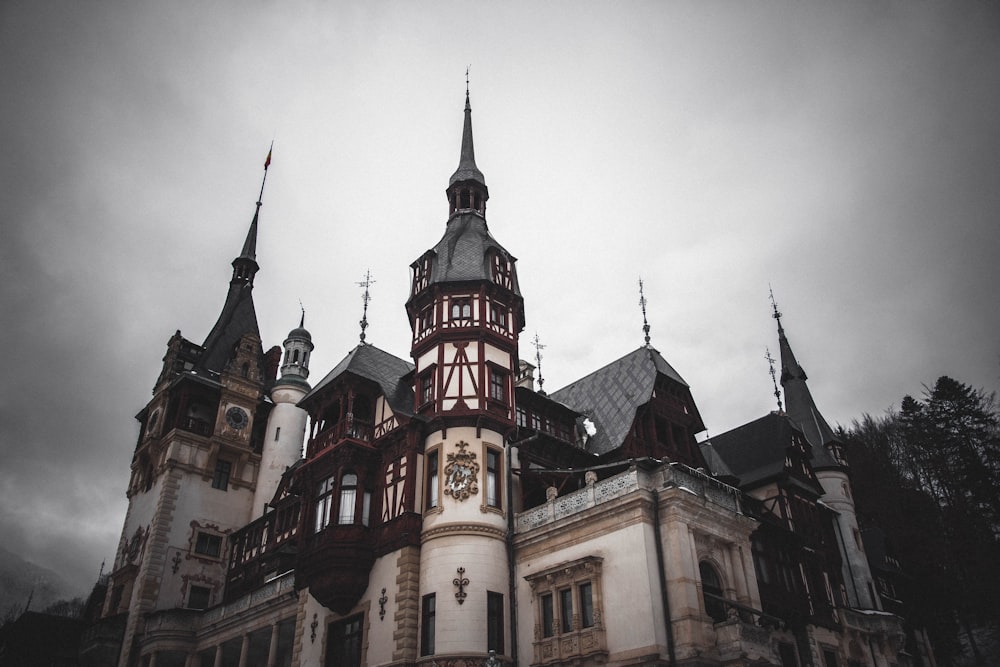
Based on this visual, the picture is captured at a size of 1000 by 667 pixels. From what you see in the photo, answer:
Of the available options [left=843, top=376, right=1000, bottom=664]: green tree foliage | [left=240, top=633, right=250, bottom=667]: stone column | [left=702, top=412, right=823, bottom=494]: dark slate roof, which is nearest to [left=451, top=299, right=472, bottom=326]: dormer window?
[left=702, top=412, right=823, bottom=494]: dark slate roof

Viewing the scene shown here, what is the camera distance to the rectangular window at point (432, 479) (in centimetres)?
2870

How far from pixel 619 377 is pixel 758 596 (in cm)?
1238

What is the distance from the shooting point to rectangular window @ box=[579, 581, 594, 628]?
2402 centimetres

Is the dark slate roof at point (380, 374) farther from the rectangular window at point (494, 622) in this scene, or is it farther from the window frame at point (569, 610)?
the window frame at point (569, 610)

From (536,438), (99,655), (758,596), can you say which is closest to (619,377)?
(536,438)

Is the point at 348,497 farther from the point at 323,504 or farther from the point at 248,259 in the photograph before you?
the point at 248,259

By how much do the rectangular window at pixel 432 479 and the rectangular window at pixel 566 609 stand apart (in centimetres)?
600

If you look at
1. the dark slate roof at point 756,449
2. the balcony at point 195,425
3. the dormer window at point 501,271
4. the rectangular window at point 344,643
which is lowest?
the rectangular window at point 344,643

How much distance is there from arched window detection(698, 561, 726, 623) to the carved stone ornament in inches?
336

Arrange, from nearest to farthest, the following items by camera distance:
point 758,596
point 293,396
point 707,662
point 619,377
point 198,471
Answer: point 707,662
point 758,596
point 619,377
point 198,471
point 293,396

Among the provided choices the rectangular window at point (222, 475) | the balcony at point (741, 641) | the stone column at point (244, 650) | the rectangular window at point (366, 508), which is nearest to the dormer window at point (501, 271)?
the rectangular window at point (366, 508)

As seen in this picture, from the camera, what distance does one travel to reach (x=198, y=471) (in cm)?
4500

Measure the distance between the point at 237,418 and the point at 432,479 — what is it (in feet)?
77.9

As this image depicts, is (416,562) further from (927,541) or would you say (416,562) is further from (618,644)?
(927,541)
